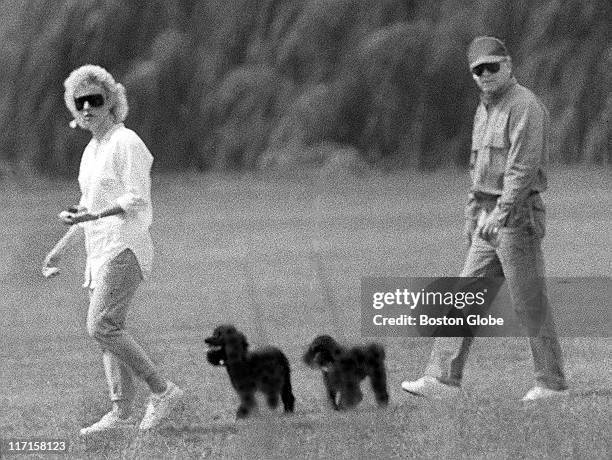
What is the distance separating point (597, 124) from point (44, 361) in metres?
7.83

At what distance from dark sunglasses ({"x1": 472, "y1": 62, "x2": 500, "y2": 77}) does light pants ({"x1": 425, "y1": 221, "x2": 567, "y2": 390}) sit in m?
0.55

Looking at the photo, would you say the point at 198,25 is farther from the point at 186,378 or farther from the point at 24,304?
the point at 186,378

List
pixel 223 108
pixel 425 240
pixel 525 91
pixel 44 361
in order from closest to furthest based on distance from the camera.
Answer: pixel 525 91
pixel 44 361
pixel 425 240
pixel 223 108

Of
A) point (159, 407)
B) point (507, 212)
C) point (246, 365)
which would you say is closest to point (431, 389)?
point (507, 212)

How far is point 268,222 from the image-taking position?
49.8 feet

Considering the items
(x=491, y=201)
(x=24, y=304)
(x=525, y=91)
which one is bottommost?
(x=24, y=304)

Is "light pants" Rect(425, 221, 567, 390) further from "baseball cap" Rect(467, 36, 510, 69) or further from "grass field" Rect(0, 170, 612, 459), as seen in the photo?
"baseball cap" Rect(467, 36, 510, 69)

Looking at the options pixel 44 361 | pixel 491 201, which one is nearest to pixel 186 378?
pixel 44 361

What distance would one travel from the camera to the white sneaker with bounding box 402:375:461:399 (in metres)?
5.62

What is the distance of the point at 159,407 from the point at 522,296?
1.35 meters

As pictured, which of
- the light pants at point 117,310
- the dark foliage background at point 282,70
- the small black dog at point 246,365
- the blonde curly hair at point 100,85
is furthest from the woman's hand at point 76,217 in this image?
the dark foliage background at point 282,70

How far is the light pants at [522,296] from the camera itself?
17.9 feet

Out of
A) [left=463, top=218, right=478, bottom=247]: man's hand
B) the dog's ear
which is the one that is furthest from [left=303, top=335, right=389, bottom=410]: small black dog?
[left=463, top=218, right=478, bottom=247]: man's hand

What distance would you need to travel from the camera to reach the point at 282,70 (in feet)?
52.5
